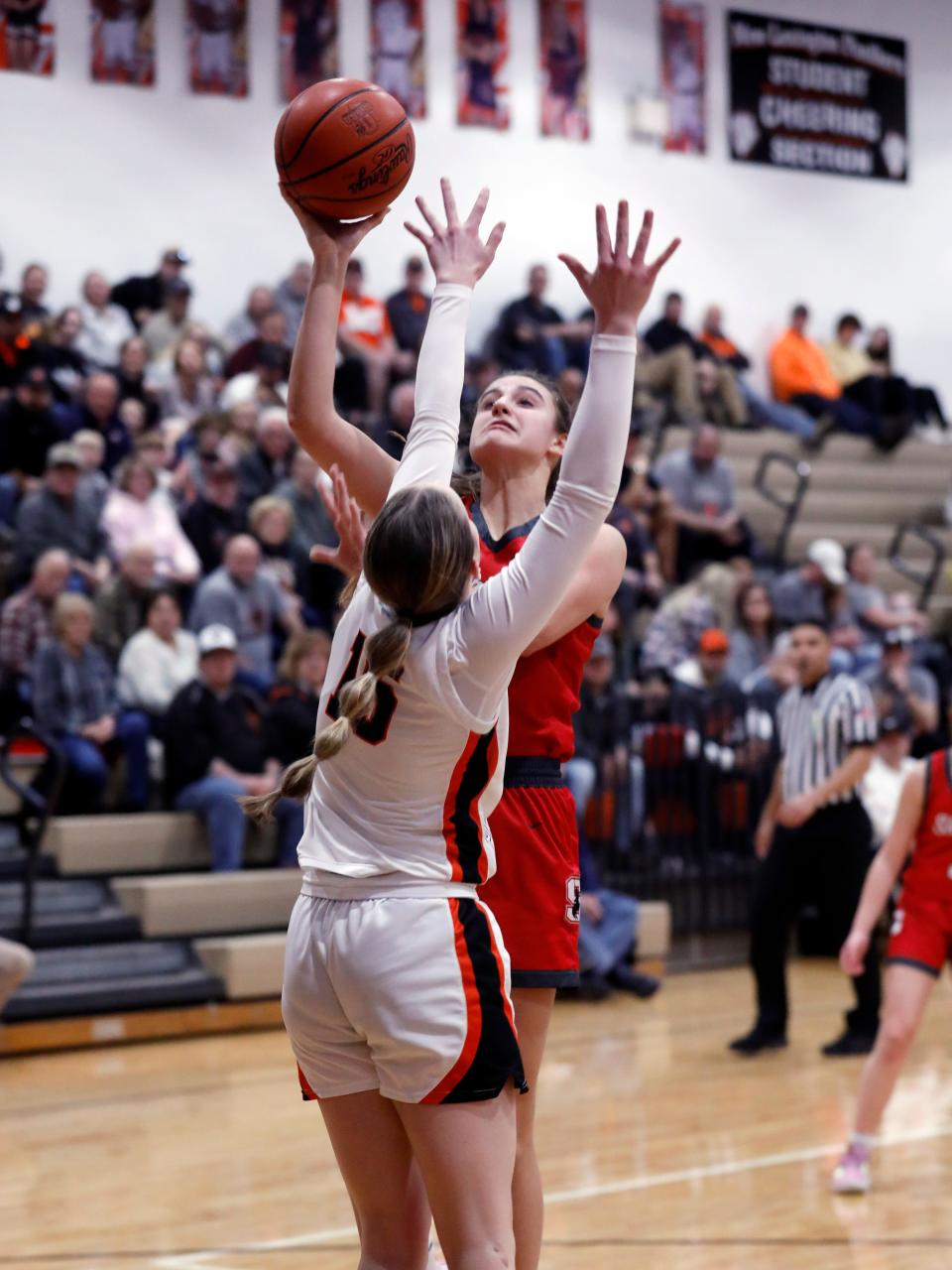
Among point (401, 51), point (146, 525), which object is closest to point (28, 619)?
point (146, 525)

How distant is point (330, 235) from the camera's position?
281 centimetres

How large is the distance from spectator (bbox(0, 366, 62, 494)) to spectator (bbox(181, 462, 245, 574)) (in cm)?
92

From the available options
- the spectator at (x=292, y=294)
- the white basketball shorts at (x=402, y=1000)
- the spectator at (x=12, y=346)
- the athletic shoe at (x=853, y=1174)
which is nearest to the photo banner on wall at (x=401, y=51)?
the spectator at (x=292, y=294)

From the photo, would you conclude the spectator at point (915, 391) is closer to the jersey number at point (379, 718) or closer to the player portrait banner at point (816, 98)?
the player portrait banner at point (816, 98)

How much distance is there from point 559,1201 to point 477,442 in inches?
107

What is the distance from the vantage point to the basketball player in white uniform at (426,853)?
231cm

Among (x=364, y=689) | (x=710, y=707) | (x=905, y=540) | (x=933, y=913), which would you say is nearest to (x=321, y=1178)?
(x=933, y=913)

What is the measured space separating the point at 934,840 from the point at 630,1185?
1.31 m

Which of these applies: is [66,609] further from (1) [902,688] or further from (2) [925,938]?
(1) [902,688]

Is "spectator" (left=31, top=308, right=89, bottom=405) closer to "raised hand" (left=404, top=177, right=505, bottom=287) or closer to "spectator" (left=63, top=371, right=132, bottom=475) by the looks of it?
"spectator" (left=63, top=371, right=132, bottom=475)

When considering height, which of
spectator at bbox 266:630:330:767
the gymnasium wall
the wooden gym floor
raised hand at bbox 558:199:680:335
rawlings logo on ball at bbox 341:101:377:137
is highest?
the gymnasium wall

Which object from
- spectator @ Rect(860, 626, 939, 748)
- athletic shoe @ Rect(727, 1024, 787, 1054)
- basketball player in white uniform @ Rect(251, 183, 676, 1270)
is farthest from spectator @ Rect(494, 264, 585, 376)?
basketball player in white uniform @ Rect(251, 183, 676, 1270)

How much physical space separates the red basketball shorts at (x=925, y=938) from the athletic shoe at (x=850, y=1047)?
236 centimetres

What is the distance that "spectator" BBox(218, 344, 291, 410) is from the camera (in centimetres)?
1169
